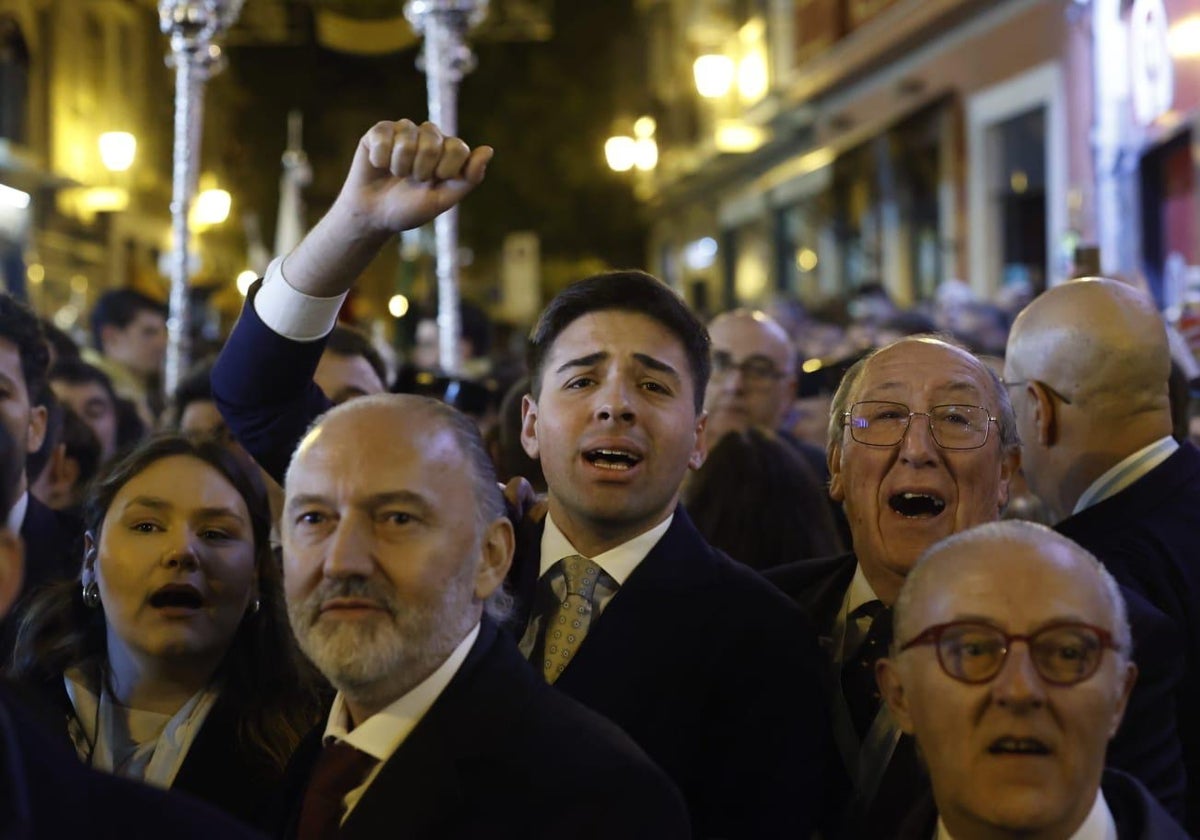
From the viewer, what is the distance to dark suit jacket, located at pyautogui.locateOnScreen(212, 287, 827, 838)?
11.1ft

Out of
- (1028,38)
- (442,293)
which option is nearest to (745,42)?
(1028,38)

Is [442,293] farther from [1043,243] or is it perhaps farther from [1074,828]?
[1043,243]

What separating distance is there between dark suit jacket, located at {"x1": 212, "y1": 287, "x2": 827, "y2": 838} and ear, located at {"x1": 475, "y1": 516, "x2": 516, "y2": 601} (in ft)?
1.32

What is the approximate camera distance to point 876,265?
72.5 ft

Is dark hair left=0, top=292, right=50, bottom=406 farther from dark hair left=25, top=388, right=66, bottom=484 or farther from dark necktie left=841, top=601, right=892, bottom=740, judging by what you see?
dark necktie left=841, top=601, right=892, bottom=740

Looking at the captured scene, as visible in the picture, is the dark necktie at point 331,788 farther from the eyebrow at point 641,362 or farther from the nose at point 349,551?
the eyebrow at point 641,362

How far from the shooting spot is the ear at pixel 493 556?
3072 millimetres

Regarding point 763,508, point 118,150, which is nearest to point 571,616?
point 763,508

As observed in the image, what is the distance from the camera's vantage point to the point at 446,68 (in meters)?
8.24

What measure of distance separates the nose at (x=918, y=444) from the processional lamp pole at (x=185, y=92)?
4317 mm

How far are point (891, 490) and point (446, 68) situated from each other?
482cm

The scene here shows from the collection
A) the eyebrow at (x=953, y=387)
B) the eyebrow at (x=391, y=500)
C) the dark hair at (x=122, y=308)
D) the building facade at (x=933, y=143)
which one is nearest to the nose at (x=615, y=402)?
the eyebrow at (x=953, y=387)

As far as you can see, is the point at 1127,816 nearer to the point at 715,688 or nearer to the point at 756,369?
the point at 715,688

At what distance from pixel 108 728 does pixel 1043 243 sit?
14187 mm
